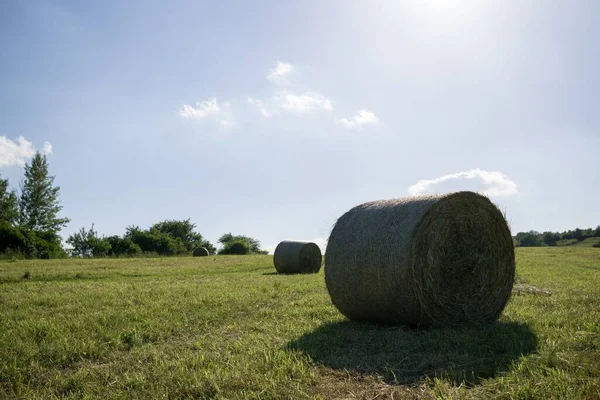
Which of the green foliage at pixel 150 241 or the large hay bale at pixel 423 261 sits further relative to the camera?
the green foliage at pixel 150 241

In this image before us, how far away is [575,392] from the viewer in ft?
11.9

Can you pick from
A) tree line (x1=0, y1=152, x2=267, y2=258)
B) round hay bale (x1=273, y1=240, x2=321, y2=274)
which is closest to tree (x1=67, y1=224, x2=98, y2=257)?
tree line (x1=0, y1=152, x2=267, y2=258)

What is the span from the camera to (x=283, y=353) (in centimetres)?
501

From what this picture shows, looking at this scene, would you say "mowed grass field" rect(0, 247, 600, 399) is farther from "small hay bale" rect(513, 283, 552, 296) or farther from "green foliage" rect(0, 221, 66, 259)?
"green foliage" rect(0, 221, 66, 259)

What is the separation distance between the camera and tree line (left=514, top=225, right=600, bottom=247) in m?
60.7

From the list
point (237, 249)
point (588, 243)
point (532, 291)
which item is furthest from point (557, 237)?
point (532, 291)

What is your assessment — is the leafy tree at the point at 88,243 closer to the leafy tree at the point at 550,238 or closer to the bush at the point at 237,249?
the bush at the point at 237,249

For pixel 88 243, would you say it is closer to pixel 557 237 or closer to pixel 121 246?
pixel 121 246

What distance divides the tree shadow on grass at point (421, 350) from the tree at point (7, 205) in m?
51.1

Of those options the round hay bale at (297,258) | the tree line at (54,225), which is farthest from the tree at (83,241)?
the round hay bale at (297,258)

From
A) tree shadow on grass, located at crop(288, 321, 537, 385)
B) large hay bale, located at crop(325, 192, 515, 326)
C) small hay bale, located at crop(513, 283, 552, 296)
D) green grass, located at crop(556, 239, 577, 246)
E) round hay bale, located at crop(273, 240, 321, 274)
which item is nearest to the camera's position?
tree shadow on grass, located at crop(288, 321, 537, 385)

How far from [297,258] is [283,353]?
13.7m

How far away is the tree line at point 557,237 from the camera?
6072 centimetres

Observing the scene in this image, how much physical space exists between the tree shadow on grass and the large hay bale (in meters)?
0.40
